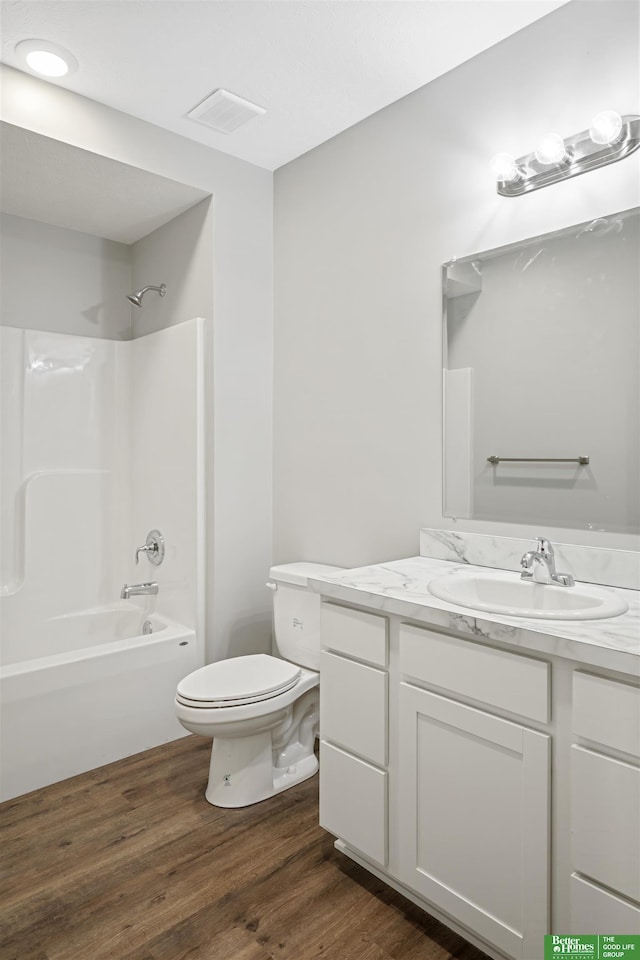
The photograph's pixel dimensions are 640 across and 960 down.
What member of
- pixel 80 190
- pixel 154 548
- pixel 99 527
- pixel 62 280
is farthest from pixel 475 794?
pixel 62 280

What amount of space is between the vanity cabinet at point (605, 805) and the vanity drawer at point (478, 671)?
8 cm

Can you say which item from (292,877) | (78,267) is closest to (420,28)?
(78,267)

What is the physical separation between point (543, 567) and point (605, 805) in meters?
0.66

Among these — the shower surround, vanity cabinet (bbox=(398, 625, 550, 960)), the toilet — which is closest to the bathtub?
the shower surround

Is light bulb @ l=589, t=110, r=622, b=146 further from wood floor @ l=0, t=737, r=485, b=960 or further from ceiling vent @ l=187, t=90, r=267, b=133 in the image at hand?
wood floor @ l=0, t=737, r=485, b=960

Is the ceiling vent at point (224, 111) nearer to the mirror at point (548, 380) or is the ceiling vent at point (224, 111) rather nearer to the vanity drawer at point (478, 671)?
the mirror at point (548, 380)

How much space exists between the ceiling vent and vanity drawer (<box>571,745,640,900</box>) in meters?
2.43

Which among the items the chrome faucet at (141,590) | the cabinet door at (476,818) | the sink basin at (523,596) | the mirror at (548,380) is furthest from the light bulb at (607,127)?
the chrome faucet at (141,590)

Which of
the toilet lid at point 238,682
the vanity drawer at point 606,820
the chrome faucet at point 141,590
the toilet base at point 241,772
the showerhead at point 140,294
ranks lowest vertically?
the toilet base at point 241,772

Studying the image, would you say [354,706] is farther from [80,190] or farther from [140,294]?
[80,190]

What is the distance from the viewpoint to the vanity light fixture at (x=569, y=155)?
5.44ft

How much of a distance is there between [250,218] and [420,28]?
3.75ft

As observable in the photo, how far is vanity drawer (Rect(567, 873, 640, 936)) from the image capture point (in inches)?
45.2

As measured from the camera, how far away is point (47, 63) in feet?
6.95
